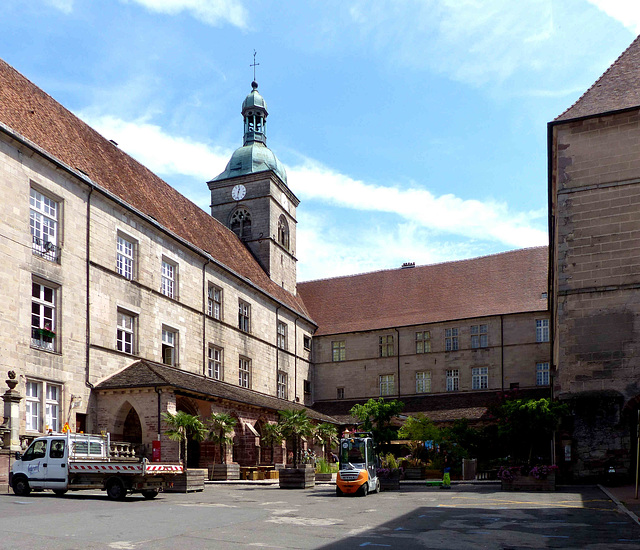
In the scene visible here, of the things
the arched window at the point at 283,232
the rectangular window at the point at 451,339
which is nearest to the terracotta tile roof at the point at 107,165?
the arched window at the point at 283,232

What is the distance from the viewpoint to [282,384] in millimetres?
44344

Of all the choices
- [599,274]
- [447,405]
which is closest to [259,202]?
[447,405]

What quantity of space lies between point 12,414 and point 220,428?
940 centimetres

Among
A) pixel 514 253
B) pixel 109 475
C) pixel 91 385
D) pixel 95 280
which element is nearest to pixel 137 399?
pixel 91 385

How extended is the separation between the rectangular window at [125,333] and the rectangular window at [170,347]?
251 centimetres

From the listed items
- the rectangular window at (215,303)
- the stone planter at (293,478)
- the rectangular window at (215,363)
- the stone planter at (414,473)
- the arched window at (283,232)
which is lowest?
the stone planter at (414,473)

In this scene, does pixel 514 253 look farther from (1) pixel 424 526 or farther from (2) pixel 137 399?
(1) pixel 424 526

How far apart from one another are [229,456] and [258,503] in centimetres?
1162

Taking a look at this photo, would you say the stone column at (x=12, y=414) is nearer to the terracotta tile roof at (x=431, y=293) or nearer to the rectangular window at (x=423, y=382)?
the rectangular window at (x=423, y=382)

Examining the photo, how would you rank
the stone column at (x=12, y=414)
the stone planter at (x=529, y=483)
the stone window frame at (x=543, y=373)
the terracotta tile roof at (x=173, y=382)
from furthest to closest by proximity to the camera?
the stone window frame at (x=543, y=373), the terracotta tile roof at (x=173, y=382), the stone planter at (x=529, y=483), the stone column at (x=12, y=414)

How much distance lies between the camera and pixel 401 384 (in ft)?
151

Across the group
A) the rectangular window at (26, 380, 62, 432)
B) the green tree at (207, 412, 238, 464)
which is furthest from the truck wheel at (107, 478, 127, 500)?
the green tree at (207, 412, 238, 464)

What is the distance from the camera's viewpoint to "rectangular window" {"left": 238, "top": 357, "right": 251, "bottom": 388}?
3853cm

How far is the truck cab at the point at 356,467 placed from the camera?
22141mm
